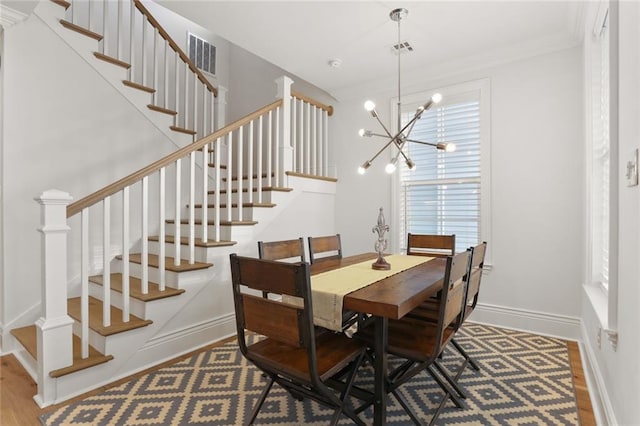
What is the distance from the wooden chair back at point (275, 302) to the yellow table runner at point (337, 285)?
21cm

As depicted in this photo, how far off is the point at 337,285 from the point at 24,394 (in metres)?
2.05

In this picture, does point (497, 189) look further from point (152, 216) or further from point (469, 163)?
point (152, 216)

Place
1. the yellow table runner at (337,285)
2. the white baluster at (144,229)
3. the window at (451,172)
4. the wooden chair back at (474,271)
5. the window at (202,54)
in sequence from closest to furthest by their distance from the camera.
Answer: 1. the yellow table runner at (337,285)
2. the wooden chair back at (474,271)
3. the white baluster at (144,229)
4. the window at (451,172)
5. the window at (202,54)

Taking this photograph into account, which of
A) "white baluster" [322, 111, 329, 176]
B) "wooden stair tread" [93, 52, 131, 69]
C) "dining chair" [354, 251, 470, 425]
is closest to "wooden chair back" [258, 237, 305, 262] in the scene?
"dining chair" [354, 251, 470, 425]

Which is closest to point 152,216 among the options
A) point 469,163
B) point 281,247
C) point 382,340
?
point 281,247

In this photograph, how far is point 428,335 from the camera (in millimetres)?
1851

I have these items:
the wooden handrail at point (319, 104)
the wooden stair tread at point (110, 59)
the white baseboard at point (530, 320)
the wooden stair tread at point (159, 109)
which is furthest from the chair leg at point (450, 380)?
the wooden stair tread at point (110, 59)

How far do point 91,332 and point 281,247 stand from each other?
142 centimetres

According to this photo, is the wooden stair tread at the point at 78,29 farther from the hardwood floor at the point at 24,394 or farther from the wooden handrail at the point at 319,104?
the hardwood floor at the point at 24,394

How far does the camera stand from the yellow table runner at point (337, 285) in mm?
1551

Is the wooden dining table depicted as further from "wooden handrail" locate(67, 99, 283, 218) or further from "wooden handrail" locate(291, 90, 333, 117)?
"wooden handrail" locate(291, 90, 333, 117)

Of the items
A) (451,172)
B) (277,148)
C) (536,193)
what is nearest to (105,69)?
(277,148)

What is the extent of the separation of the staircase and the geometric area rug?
235 mm

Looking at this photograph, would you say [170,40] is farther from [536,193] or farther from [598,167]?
[598,167]
